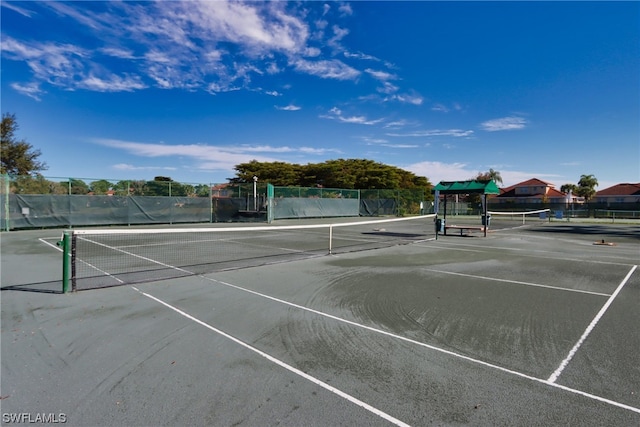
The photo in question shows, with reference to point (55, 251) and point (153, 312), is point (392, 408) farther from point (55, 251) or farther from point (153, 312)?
point (55, 251)

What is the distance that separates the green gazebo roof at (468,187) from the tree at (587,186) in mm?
73686

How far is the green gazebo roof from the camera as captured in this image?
18177 mm

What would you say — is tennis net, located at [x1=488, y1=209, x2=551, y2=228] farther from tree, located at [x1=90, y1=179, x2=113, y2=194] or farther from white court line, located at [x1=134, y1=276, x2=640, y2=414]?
tree, located at [x1=90, y1=179, x2=113, y2=194]

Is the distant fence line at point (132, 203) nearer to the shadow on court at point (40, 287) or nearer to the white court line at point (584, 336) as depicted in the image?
the shadow on court at point (40, 287)

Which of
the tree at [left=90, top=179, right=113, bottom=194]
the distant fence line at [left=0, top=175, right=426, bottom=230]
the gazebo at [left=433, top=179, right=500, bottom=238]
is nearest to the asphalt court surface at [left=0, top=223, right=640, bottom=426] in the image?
the gazebo at [left=433, top=179, right=500, bottom=238]

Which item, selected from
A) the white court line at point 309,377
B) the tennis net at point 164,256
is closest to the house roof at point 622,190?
the tennis net at point 164,256

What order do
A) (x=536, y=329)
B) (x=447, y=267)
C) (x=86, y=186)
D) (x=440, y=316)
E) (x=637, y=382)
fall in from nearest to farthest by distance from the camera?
(x=637, y=382) → (x=536, y=329) → (x=440, y=316) → (x=447, y=267) → (x=86, y=186)

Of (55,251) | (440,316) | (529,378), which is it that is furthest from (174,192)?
(529,378)

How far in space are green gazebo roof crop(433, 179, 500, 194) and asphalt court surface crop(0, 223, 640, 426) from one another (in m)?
10.5

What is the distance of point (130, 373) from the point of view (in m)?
3.67

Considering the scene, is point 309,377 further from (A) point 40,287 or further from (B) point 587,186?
(B) point 587,186

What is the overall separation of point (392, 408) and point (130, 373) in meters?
2.65

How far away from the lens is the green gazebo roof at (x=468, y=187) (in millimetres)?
18177

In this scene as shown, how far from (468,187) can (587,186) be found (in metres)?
75.4
